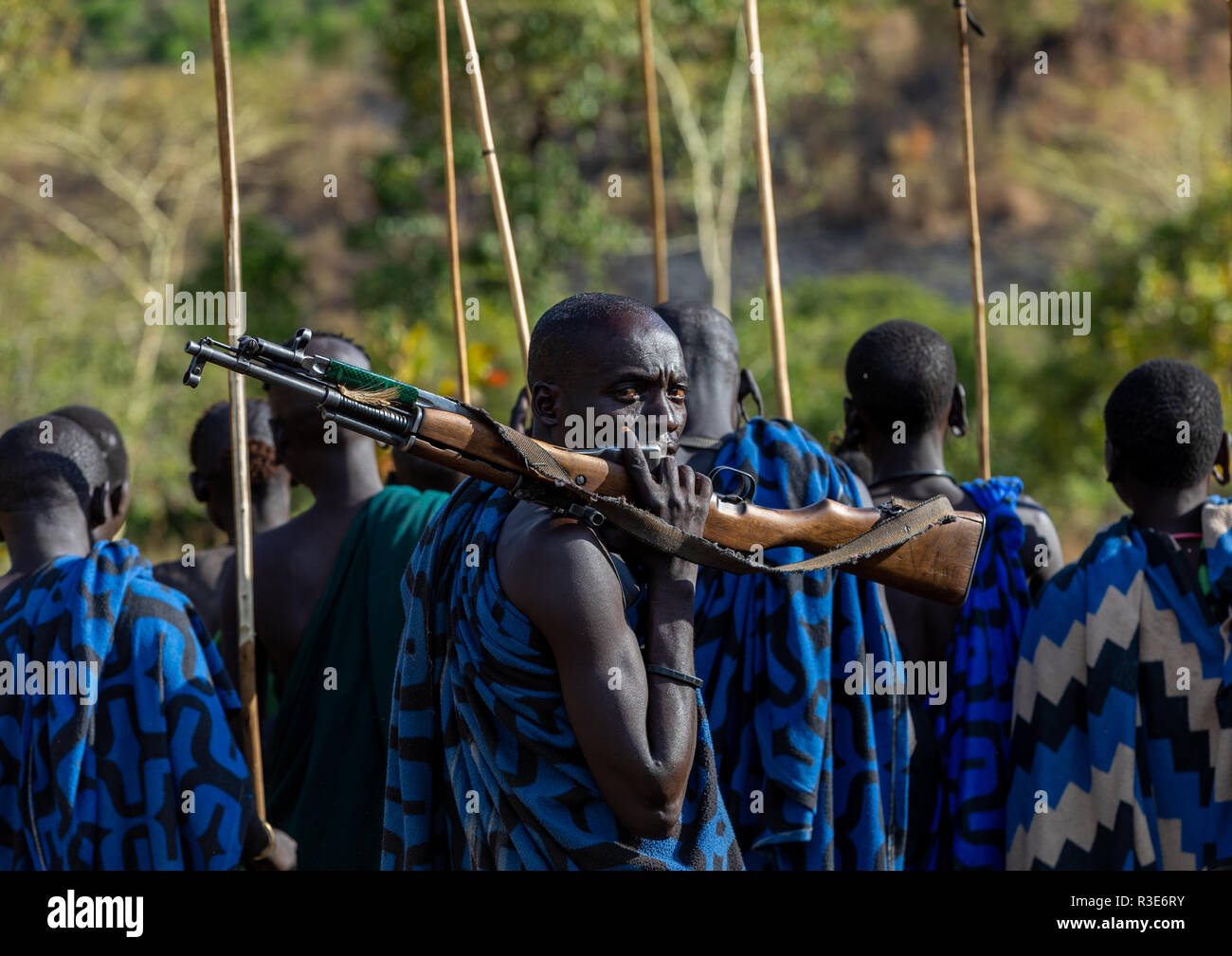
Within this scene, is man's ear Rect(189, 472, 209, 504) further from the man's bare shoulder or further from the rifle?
the man's bare shoulder

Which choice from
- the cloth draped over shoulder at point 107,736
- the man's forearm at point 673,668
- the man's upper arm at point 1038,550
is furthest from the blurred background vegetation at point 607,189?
the man's forearm at point 673,668

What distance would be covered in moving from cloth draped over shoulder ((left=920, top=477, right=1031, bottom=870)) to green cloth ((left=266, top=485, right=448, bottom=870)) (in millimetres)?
1459

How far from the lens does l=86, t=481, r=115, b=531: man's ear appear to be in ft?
11.4

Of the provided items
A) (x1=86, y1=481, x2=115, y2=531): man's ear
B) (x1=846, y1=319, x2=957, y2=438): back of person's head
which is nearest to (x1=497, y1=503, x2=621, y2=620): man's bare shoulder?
(x1=86, y1=481, x2=115, y2=531): man's ear

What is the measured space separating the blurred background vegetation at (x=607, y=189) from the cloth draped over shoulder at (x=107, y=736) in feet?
8.14

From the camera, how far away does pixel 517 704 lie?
2.30 metres

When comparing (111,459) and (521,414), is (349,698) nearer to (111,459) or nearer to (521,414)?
Result: (111,459)

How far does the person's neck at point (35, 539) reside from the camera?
11.0 ft

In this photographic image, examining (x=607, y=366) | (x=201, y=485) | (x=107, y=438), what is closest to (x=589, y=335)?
(x=607, y=366)

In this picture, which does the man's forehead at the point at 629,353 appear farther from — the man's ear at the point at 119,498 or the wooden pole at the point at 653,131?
the wooden pole at the point at 653,131

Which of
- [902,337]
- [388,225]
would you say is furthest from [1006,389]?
[902,337]

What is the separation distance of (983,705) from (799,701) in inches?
22.2
